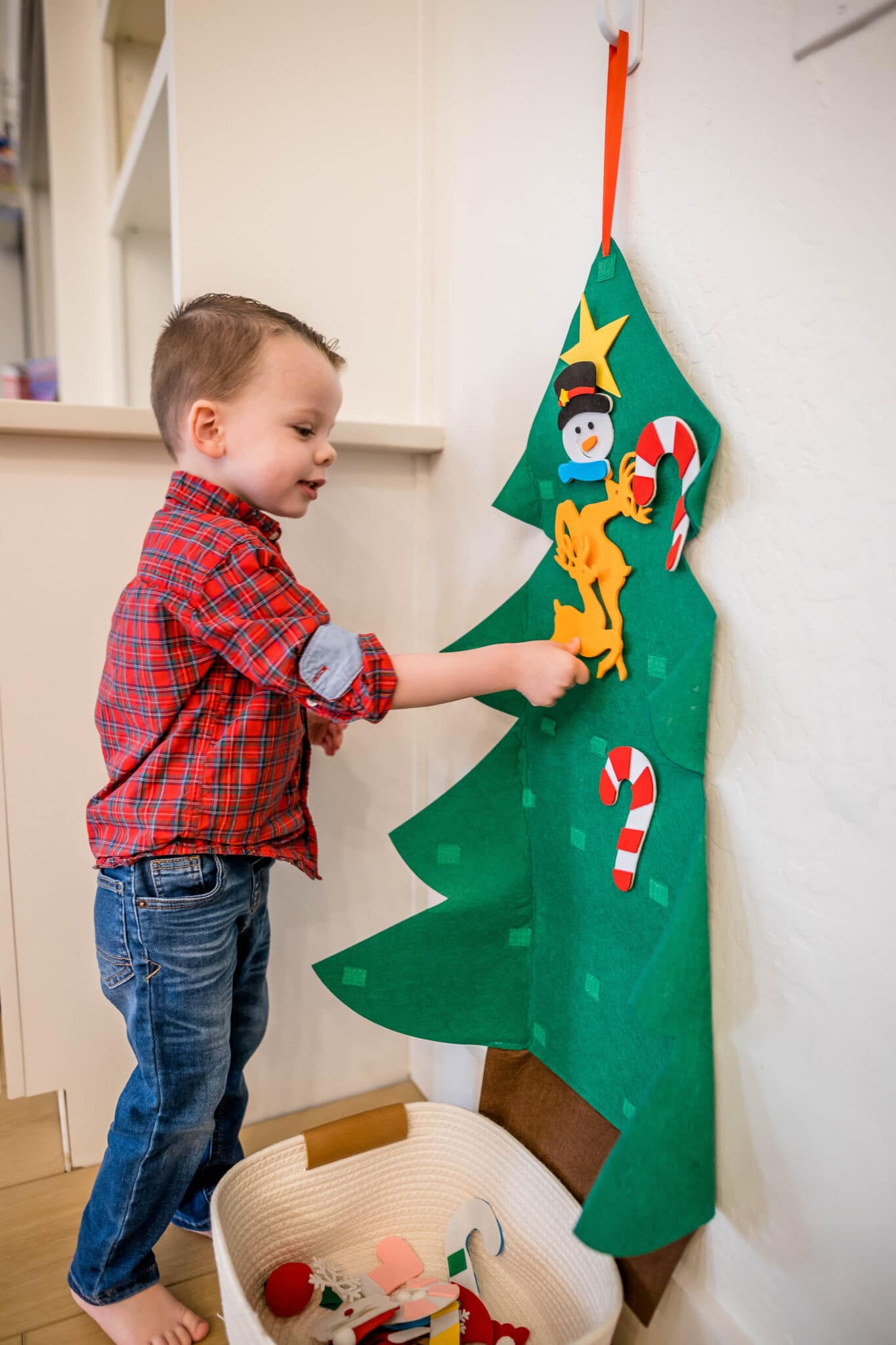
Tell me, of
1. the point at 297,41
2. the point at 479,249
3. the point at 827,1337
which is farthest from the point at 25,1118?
the point at 297,41

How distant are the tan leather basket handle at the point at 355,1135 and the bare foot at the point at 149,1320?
0.54 feet

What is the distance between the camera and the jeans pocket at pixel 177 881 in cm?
76

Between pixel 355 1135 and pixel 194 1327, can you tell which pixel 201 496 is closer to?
pixel 355 1135

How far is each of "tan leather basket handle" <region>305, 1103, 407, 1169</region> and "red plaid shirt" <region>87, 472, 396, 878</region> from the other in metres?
0.30

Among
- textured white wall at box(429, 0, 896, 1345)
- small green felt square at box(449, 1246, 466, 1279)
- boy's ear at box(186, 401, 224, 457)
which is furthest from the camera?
small green felt square at box(449, 1246, 466, 1279)

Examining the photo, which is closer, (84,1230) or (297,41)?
(84,1230)

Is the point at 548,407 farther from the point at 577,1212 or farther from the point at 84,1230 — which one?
the point at 84,1230

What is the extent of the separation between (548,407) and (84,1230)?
2.75ft

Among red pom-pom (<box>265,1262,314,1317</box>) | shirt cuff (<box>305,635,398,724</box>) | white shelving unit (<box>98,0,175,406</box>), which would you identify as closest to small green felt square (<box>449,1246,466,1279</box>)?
red pom-pom (<box>265,1262,314,1317</box>)

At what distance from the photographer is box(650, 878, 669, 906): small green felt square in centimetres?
66

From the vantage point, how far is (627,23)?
64cm

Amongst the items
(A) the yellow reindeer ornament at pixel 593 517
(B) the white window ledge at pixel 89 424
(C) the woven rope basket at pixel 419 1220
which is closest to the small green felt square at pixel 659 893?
(A) the yellow reindeer ornament at pixel 593 517

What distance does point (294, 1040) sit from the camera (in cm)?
109

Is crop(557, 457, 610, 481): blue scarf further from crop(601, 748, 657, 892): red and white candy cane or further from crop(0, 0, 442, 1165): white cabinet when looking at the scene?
crop(0, 0, 442, 1165): white cabinet
